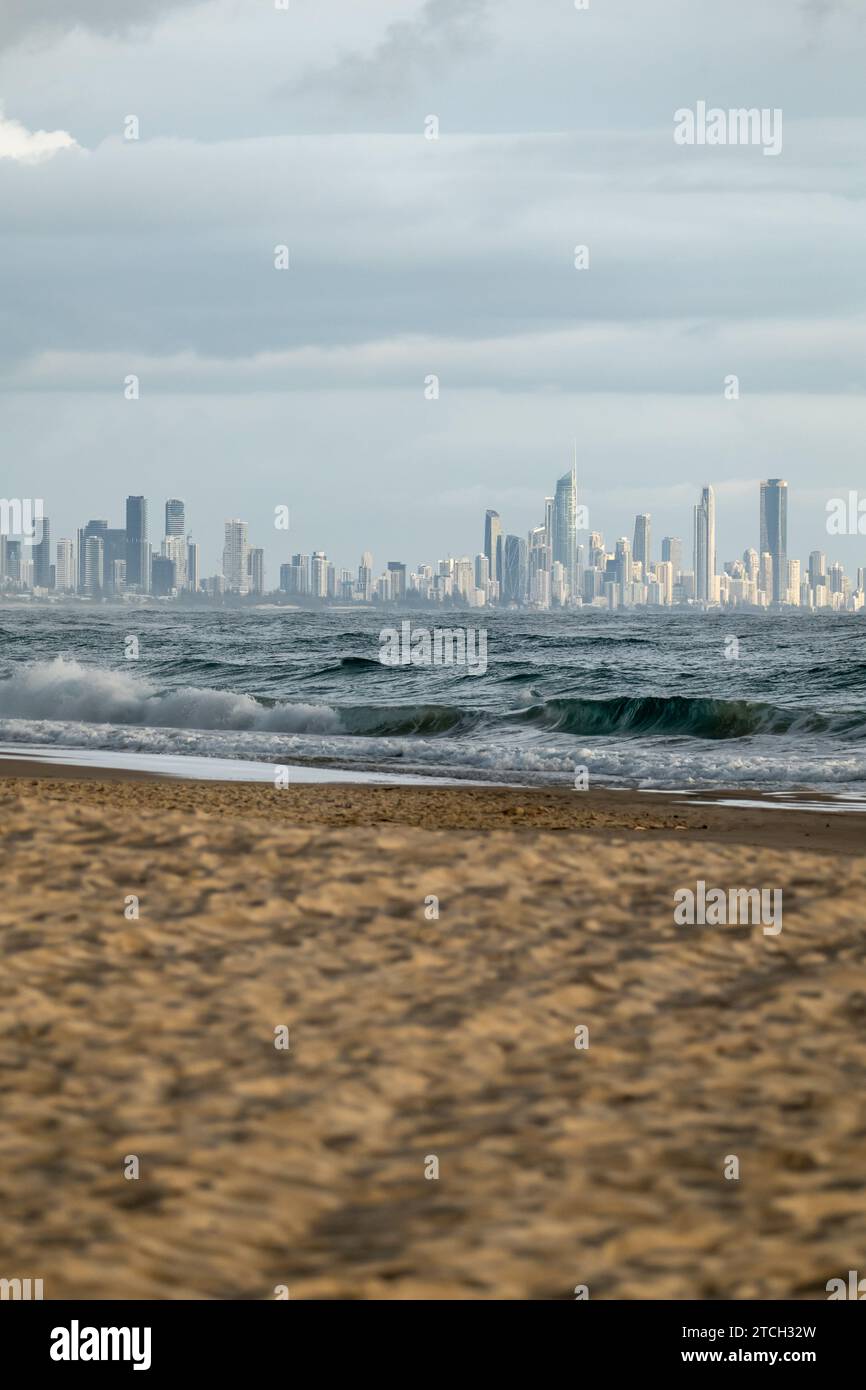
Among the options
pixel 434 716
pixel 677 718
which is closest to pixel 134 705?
pixel 434 716

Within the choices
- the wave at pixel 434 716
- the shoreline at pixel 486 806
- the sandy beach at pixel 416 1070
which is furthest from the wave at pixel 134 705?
the sandy beach at pixel 416 1070

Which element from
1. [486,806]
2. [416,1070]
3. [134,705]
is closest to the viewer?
[416,1070]

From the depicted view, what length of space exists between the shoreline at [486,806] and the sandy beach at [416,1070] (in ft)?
15.3

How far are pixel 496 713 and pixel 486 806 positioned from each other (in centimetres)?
1589

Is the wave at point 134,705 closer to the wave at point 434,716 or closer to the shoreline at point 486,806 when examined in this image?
the wave at point 434,716

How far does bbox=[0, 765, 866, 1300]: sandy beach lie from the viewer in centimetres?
425

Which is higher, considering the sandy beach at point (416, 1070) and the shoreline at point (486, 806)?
the sandy beach at point (416, 1070)

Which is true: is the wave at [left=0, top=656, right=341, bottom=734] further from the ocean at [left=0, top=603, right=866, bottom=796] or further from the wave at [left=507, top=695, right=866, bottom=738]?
the wave at [left=507, top=695, right=866, bottom=738]

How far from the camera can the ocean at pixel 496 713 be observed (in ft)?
74.5

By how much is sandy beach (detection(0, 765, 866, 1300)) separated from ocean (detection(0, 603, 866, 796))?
12.1 meters

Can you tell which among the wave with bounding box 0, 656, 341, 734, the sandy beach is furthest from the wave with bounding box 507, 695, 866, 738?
the sandy beach

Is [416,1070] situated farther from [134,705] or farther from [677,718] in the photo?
[134,705]

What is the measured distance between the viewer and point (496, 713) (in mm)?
32281

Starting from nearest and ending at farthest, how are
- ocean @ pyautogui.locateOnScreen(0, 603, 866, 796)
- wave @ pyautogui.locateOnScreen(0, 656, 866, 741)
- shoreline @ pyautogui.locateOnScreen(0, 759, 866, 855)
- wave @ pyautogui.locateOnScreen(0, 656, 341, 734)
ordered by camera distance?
shoreline @ pyautogui.locateOnScreen(0, 759, 866, 855) < ocean @ pyautogui.locateOnScreen(0, 603, 866, 796) < wave @ pyautogui.locateOnScreen(0, 656, 866, 741) < wave @ pyautogui.locateOnScreen(0, 656, 341, 734)
